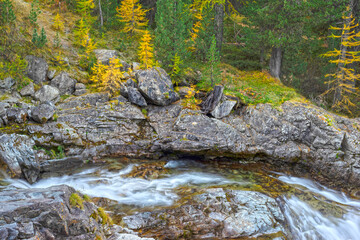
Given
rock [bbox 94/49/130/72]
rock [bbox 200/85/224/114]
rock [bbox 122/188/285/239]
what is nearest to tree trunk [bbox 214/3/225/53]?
rock [bbox 200/85/224/114]

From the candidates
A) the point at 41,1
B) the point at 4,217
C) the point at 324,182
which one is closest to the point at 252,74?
the point at 324,182

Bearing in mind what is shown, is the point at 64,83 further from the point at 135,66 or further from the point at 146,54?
the point at 146,54

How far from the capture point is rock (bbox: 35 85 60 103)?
1241 cm

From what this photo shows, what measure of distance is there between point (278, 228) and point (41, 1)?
25698 millimetres

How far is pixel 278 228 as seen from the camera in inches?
316

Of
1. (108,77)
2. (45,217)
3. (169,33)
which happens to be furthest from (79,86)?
(45,217)

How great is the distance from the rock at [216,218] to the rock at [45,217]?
205 cm

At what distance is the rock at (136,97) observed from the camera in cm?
1327

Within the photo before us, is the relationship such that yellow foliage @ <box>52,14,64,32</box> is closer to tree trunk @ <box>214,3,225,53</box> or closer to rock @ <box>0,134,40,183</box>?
rock @ <box>0,134,40,183</box>

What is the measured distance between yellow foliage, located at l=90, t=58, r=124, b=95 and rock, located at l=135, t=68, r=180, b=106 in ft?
3.97

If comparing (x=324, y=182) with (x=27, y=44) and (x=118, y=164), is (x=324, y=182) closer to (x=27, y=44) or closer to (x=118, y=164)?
(x=118, y=164)

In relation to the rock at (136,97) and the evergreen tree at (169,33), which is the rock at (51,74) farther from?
the evergreen tree at (169,33)

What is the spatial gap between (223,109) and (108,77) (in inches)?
282

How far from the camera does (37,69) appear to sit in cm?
1315
